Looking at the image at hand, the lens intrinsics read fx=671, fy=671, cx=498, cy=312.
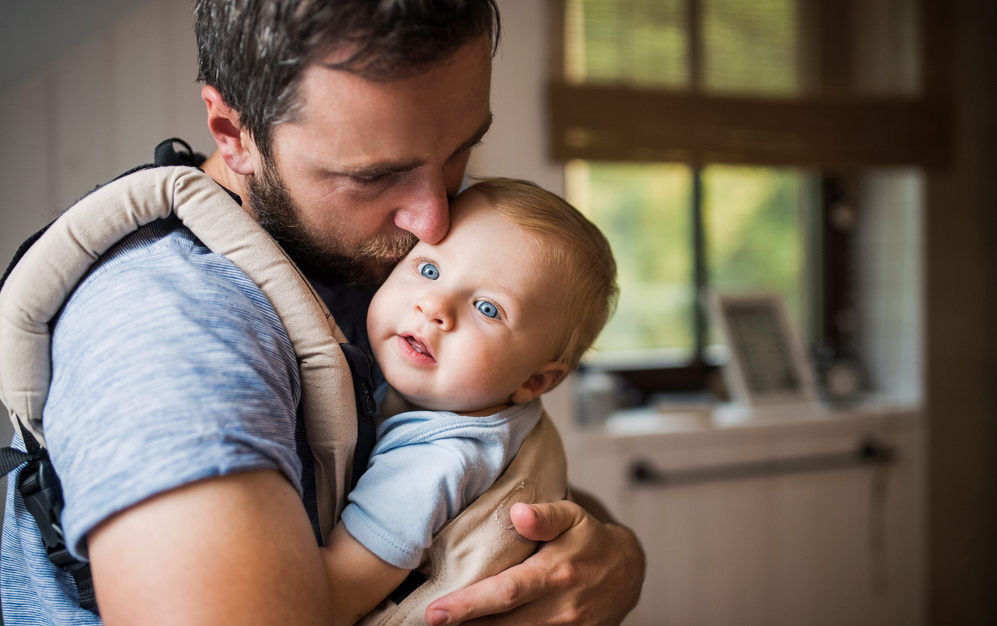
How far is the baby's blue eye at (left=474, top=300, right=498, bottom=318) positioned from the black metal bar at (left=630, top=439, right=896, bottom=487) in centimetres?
169

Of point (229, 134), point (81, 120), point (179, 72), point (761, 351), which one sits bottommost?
point (761, 351)

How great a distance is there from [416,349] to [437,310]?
0.06 m

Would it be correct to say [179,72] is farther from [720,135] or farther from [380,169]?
[720,135]

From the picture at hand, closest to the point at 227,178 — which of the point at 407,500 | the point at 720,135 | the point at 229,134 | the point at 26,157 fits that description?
the point at 229,134

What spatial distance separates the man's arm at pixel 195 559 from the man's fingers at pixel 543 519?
1.11 feet

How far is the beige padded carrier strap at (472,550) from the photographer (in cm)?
78

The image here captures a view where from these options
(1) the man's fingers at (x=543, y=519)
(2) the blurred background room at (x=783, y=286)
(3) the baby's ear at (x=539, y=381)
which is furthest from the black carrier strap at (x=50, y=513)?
(2) the blurred background room at (x=783, y=286)

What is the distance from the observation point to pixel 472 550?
806 millimetres

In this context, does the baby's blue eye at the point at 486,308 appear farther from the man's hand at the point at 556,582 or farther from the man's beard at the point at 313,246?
the man's hand at the point at 556,582

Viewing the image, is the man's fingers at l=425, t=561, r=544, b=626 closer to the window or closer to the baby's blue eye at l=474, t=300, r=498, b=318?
the baby's blue eye at l=474, t=300, r=498, b=318

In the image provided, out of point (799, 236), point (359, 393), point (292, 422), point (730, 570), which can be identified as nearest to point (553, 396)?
point (730, 570)

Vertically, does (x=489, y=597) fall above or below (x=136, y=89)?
below

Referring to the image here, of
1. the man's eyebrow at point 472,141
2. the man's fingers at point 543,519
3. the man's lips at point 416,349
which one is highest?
the man's eyebrow at point 472,141

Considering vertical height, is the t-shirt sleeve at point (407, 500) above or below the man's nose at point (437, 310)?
below
